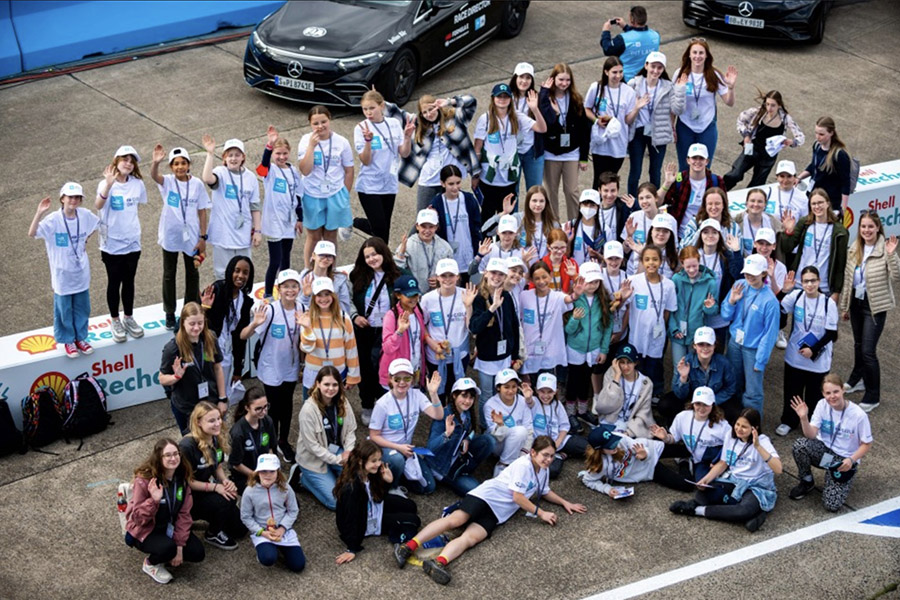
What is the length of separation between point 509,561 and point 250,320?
3.04 m

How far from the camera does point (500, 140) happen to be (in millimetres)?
13547

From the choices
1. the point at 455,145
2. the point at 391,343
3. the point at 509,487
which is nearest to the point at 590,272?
the point at 391,343

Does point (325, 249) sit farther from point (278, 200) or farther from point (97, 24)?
point (97, 24)

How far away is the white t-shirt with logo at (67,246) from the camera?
1157 centimetres

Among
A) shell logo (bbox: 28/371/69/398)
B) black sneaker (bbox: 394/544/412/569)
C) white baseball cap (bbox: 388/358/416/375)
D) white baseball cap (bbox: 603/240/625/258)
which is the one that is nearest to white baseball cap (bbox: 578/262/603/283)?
white baseball cap (bbox: 603/240/625/258)

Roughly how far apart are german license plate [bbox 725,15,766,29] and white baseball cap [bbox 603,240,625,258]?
8.89 meters

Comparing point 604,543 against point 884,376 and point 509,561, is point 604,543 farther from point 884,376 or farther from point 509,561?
point 884,376

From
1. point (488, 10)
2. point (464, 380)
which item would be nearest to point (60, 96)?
point (488, 10)

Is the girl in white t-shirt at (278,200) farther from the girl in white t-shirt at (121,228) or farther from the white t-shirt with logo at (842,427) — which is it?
the white t-shirt with logo at (842,427)

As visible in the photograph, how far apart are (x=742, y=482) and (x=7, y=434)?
20.0ft

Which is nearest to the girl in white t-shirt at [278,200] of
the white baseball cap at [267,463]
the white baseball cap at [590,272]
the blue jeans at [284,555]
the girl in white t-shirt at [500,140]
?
the girl in white t-shirt at [500,140]

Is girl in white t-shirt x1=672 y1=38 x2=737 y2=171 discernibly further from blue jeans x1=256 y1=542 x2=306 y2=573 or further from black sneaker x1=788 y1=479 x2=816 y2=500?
blue jeans x1=256 y1=542 x2=306 y2=573

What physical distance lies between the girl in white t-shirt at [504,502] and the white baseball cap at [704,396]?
52.6 inches

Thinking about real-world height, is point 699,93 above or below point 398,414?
above
